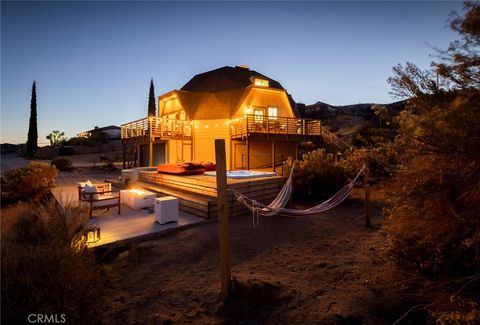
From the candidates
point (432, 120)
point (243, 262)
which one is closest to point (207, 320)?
point (243, 262)

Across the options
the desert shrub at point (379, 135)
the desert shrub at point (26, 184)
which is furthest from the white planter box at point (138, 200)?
the desert shrub at point (379, 135)

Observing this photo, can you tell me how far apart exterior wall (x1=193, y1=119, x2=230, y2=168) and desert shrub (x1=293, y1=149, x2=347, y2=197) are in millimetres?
8429

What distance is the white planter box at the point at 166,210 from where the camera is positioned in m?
6.81

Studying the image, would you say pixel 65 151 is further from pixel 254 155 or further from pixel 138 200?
pixel 138 200

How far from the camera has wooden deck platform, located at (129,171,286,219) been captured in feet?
25.3

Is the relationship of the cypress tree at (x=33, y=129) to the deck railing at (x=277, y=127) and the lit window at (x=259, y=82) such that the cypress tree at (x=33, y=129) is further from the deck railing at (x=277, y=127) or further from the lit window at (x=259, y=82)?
the lit window at (x=259, y=82)

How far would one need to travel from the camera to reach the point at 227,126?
1745cm

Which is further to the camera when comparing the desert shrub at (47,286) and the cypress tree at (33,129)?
the cypress tree at (33,129)

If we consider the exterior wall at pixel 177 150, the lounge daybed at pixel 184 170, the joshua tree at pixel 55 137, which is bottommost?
the lounge daybed at pixel 184 170

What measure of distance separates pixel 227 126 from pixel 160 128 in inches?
183

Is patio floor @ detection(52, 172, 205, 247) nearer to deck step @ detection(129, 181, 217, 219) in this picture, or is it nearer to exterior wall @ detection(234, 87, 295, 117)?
deck step @ detection(129, 181, 217, 219)

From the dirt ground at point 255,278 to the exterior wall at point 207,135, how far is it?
11.6 meters

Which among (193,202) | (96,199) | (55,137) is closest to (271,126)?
(193,202)

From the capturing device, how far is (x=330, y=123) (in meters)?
33.4
